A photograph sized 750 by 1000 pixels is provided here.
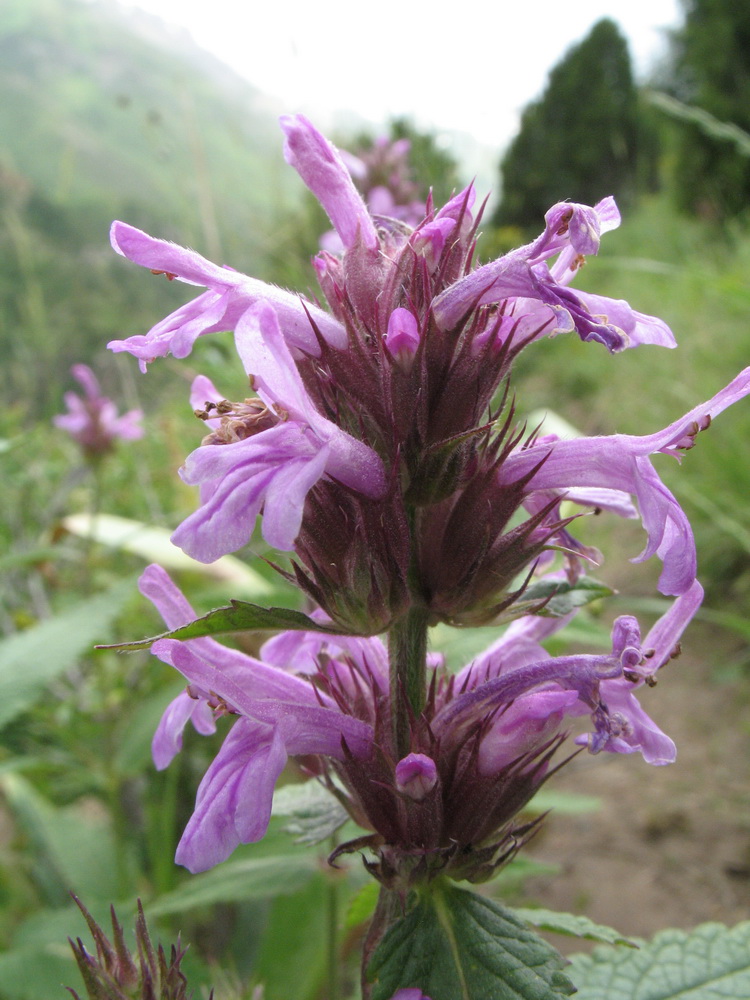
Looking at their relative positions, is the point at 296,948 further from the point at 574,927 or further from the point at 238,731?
the point at 238,731

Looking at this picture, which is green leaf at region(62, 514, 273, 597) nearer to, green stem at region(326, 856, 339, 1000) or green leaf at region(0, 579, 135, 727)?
green leaf at region(0, 579, 135, 727)

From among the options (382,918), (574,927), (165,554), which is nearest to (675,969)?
(574,927)

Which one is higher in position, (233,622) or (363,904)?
(233,622)

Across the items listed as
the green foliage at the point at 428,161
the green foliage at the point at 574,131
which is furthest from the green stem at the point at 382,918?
the green foliage at the point at 574,131

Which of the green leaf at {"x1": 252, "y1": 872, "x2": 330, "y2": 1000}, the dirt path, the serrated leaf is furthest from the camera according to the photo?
the dirt path

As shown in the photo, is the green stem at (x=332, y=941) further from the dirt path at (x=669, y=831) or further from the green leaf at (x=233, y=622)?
the dirt path at (x=669, y=831)

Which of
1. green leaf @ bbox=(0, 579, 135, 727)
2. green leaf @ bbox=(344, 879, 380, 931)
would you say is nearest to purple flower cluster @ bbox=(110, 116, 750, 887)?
green leaf @ bbox=(344, 879, 380, 931)

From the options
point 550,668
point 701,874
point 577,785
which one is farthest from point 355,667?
point 577,785
